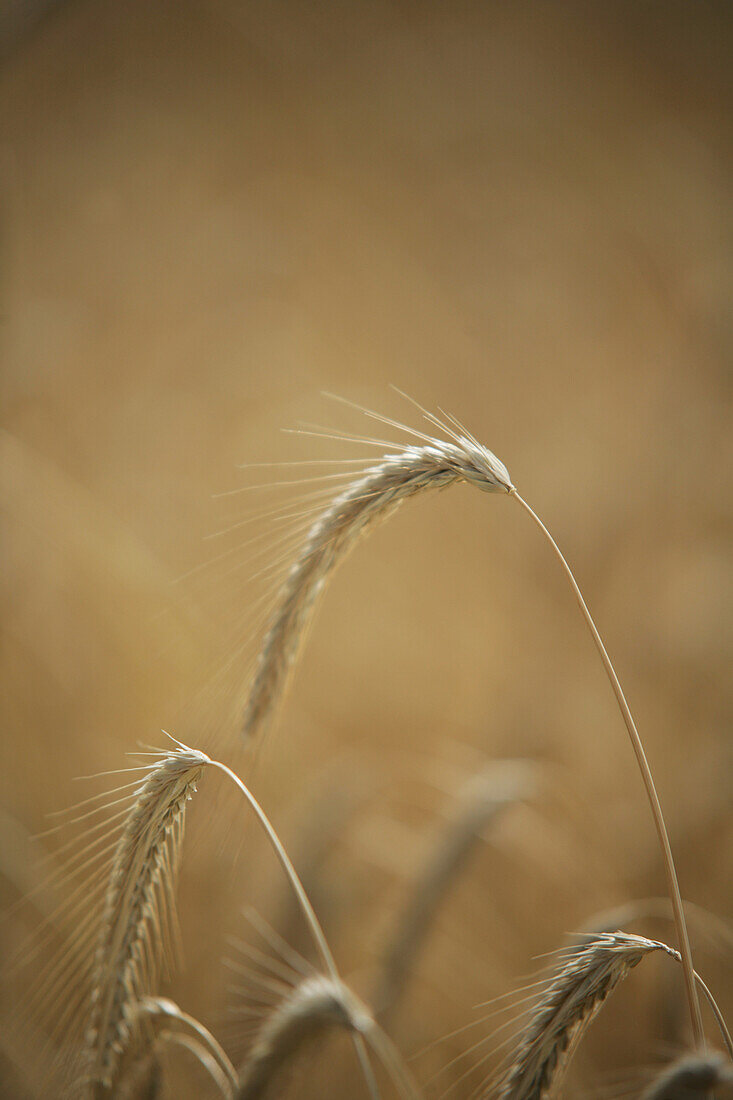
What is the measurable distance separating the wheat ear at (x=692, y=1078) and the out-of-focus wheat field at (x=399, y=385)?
1.17 m

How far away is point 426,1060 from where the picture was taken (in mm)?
1532

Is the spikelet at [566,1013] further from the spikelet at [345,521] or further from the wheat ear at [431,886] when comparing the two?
the wheat ear at [431,886]

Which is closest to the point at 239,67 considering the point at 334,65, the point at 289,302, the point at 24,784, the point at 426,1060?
the point at 334,65

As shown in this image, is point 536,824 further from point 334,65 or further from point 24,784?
point 334,65

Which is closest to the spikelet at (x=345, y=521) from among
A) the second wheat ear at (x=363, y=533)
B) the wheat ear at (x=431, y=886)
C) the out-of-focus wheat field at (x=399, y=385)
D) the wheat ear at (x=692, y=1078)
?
the second wheat ear at (x=363, y=533)

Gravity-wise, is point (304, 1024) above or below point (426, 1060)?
above

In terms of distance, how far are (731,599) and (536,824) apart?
2.36 ft

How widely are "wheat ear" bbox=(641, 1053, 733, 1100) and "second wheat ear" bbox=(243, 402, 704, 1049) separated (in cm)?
3

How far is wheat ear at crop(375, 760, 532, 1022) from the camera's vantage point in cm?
91

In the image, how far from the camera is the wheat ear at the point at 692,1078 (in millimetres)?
403

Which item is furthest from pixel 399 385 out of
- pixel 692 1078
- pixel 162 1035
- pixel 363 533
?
pixel 692 1078

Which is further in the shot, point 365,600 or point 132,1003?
point 365,600

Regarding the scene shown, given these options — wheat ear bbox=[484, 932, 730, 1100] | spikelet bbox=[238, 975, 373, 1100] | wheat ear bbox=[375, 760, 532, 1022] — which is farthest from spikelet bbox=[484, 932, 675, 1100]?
wheat ear bbox=[375, 760, 532, 1022]

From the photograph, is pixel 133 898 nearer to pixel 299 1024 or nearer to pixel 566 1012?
pixel 299 1024
